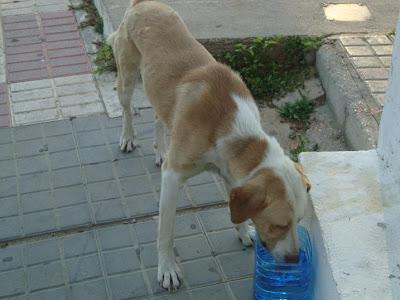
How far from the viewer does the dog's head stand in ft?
10.1

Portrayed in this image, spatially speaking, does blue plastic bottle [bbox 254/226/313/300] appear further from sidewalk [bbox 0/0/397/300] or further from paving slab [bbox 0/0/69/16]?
paving slab [bbox 0/0/69/16]

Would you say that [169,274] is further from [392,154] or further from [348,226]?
[392,154]

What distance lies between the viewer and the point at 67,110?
225 inches

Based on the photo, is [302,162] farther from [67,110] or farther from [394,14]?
[394,14]

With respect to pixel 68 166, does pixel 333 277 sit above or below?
above

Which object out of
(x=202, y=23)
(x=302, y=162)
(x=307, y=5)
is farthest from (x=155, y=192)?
(x=307, y=5)

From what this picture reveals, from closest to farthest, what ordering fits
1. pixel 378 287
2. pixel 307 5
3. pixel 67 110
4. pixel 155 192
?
1. pixel 378 287
2. pixel 155 192
3. pixel 67 110
4. pixel 307 5

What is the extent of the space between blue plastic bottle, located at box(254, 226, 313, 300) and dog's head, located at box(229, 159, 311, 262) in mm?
341

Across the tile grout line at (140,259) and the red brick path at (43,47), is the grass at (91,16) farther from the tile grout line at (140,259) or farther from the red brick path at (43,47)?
the tile grout line at (140,259)

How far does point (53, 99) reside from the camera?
5887 millimetres

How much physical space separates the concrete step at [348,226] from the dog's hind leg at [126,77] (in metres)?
1.57

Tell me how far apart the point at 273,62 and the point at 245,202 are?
10.1 ft

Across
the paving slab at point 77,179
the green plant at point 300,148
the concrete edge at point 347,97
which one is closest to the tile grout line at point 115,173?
the paving slab at point 77,179

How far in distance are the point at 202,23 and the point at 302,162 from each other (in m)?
2.99
